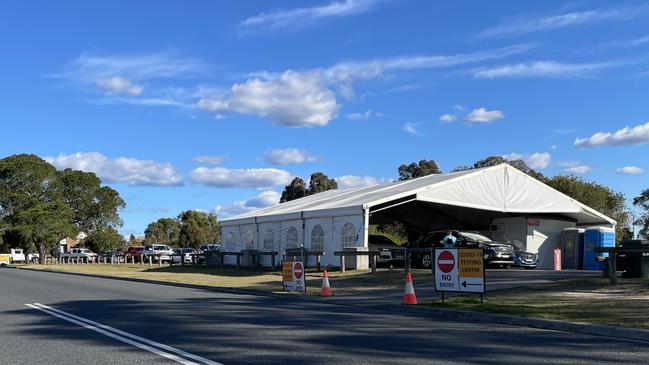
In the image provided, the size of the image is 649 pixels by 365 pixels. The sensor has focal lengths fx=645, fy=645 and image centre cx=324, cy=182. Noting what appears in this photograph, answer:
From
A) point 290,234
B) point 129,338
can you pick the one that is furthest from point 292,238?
point 129,338

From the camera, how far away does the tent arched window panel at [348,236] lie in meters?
28.7

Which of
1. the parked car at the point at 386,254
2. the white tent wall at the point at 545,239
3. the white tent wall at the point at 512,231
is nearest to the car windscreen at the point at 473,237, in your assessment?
the parked car at the point at 386,254

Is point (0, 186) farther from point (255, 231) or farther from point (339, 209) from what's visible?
point (339, 209)

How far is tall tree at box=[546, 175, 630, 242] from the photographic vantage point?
54062mm

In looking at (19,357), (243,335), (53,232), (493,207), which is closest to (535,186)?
(493,207)

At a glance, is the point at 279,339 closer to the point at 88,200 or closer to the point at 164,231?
the point at 88,200

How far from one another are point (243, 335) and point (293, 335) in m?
0.82

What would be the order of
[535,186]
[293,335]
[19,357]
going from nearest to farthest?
[19,357] → [293,335] → [535,186]

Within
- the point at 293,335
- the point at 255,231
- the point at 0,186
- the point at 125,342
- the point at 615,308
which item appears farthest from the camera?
the point at 0,186

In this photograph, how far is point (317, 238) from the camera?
3166 centimetres

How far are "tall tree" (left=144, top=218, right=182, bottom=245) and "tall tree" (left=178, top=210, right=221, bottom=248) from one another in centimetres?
1131

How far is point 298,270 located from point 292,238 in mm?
13810

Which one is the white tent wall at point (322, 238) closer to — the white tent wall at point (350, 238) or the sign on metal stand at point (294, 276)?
the white tent wall at point (350, 238)

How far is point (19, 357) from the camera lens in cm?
877
